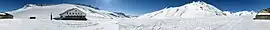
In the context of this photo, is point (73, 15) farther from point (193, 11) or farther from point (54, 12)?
point (193, 11)

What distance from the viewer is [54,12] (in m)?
1.70

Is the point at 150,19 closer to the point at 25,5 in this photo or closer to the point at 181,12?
the point at 181,12

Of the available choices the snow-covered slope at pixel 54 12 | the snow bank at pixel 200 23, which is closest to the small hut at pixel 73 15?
the snow-covered slope at pixel 54 12

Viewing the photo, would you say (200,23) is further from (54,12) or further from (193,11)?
(54,12)

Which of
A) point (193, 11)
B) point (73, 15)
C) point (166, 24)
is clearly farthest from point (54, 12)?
point (193, 11)

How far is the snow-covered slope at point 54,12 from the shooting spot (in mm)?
1673

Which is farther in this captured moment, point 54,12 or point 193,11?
point 54,12

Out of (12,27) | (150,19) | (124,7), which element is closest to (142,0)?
(124,7)

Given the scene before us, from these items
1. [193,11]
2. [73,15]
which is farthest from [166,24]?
[73,15]

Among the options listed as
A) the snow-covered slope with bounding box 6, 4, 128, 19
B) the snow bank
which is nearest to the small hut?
the snow-covered slope with bounding box 6, 4, 128, 19

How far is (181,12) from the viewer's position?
1600 millimetres

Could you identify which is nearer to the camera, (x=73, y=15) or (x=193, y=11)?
(x=193, y=11)

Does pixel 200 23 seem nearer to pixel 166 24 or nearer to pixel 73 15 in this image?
pixel 166 24

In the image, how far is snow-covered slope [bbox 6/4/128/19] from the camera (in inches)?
65.9
